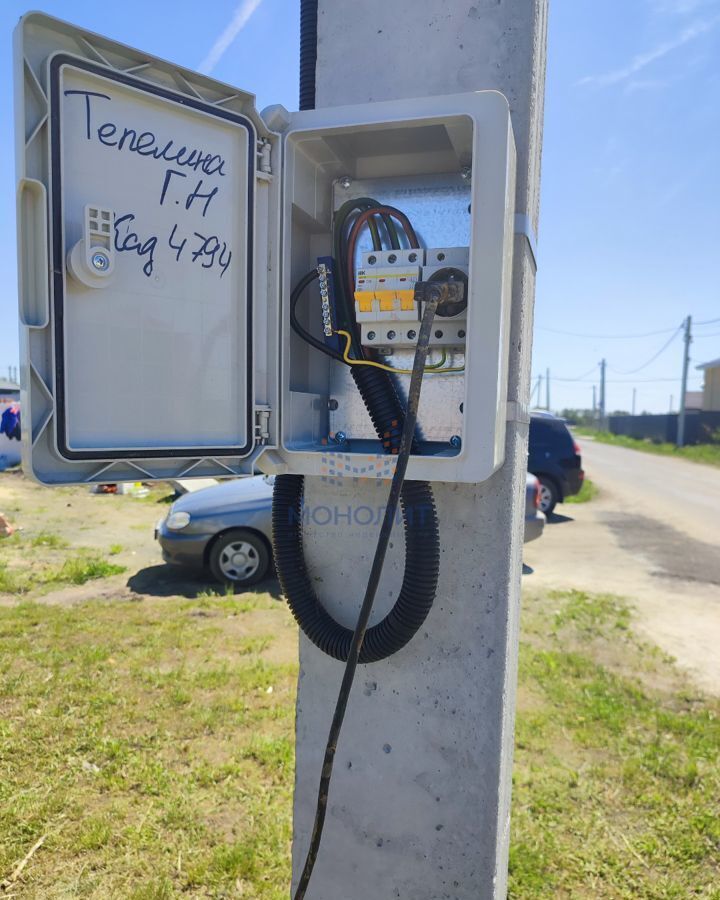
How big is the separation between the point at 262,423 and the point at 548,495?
906 centimetres

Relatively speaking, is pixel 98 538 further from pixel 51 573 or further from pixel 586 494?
pixel 586 494

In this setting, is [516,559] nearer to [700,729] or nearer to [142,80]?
[142,80]

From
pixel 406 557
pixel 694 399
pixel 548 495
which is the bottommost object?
pixel 548 495

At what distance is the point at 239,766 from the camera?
116 inches

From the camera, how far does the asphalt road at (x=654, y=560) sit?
4.88 meters

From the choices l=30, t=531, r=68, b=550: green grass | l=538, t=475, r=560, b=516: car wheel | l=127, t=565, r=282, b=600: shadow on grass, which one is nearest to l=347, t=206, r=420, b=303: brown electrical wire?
l=127, t=565, r=282, b=600: shadow on grass

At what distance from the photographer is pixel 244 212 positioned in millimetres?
1513

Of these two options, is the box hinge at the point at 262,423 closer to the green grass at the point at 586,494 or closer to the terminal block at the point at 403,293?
the terminal block at the point at 403,293

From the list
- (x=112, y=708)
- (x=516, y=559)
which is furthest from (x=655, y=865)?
(x=112, y=708)

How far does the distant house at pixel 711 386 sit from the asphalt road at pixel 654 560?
24513 mm

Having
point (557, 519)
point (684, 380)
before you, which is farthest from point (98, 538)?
point (684, 380)

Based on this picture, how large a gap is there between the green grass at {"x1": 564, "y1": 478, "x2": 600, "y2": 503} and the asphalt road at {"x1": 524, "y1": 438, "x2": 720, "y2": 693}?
0.17m

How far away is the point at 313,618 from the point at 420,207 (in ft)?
3.81

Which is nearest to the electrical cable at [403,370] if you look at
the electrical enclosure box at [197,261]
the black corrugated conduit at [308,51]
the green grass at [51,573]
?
the electrical enclosure box at [197,261]
